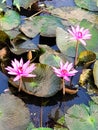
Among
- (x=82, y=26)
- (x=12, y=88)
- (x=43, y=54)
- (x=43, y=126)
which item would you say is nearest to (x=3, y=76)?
(x=12, y=88)

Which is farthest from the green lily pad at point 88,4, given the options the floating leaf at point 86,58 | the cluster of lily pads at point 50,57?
the floating leaf at point 86,58

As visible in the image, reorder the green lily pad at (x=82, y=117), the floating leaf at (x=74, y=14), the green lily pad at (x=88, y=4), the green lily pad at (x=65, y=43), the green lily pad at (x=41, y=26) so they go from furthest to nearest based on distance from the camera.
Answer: the green lily pad at (x=88, y=4), the floating leaf at (x=74, y=14), the green lily pad at (x=41, y=26), the green lily pad at (x=65, y=43), the green lily pad at (x=82, y=117)

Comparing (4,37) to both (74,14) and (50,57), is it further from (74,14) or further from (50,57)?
(74,14)

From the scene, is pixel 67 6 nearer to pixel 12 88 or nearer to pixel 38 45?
pixel 38 45

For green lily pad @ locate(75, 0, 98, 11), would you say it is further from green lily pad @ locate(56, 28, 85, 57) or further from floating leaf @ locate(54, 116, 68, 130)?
floating leaf @ locate(54, 116, 68, 130)

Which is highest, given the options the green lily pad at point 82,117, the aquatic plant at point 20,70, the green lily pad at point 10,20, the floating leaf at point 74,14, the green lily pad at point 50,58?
the aquatic plant at point 20,70

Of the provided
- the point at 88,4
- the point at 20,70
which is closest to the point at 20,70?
the point at 20,70

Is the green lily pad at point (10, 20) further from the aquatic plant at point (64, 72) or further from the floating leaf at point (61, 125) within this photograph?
the floating leaf at point (61, 125)
